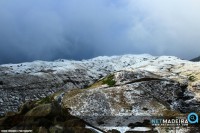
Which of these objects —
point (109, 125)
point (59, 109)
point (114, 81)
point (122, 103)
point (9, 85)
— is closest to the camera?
point (59, 109)

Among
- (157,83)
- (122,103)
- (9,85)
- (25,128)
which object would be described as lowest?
(25,128)

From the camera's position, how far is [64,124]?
55312 millimetres

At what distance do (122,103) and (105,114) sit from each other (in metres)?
7.19

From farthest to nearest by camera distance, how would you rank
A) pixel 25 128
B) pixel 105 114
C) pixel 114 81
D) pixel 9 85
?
pixel 9 85 → pixel 114 81 → pixel 105 114 → pixel 25 128

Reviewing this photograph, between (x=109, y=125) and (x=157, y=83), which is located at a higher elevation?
(x=157, y=83)

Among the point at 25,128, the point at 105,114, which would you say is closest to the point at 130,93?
the point at 105,114

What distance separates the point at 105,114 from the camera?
80938 millimetres

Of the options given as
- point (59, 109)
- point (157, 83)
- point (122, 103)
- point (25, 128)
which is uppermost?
point (157, 83)

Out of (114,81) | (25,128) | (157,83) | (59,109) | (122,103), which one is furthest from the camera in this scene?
(114,81)

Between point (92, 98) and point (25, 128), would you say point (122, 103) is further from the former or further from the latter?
point (25, 128)

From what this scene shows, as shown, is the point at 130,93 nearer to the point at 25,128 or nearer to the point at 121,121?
the point at 121,121

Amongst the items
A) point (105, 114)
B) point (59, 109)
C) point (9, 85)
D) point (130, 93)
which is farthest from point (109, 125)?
point (9, 85)

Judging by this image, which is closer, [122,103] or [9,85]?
[122,103]

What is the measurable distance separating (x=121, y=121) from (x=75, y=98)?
18010 mm
